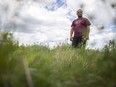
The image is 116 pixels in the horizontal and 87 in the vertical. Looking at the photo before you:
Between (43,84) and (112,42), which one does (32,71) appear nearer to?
(43,84)

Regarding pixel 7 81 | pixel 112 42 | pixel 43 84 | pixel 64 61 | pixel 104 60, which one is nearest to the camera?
pixel 7 81

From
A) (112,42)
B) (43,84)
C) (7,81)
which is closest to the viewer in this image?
(7,81)

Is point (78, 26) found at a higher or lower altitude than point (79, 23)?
→ lower

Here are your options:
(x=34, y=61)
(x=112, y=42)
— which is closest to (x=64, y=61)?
(x=112, y=42)

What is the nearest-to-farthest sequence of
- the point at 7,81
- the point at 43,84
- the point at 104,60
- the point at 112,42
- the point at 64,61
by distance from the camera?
the point at 7,81
the point at 43,84
the point at 104,60
the point at 112,42
the point at 64,61

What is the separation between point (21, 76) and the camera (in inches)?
129

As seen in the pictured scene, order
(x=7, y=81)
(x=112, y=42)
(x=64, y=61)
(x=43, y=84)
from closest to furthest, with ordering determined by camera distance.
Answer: (x=7, y=81) < (x=43, y=84) < (x=112, y=42) < (x=64, y=61)

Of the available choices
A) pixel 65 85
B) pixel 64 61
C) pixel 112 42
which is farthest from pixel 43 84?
pixel 64 61

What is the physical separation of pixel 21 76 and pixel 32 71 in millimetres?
218

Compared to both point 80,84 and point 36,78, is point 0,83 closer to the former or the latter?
point 36,78

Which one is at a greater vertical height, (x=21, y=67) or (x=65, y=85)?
(x=21, y=67)

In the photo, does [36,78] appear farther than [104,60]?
No

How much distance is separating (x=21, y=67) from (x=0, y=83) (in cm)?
26

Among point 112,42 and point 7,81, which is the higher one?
point 112,42
